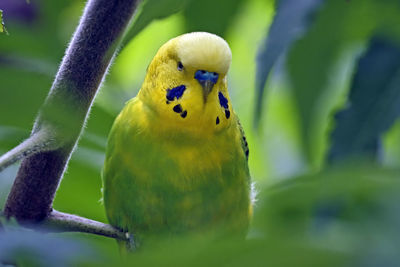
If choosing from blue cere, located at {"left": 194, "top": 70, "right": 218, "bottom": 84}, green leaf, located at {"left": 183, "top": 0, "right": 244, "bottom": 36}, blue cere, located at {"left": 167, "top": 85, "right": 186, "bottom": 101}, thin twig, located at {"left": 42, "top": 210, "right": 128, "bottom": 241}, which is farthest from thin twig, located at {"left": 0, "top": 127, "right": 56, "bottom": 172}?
blue cere, located at {"left": 167, "top": 85, "right": 186, "bottom": 101}

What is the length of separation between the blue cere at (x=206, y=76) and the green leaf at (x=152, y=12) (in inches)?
27.6

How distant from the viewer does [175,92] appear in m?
1.92

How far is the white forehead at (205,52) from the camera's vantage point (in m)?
1.61

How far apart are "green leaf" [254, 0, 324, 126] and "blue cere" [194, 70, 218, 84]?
587 millimetres

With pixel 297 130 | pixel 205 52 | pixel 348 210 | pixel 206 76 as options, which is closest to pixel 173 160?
pixel 206 76

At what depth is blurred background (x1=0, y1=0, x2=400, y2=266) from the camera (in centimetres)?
47

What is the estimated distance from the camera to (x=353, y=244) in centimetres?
49

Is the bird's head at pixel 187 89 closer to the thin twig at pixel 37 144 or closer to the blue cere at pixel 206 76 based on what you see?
A: the blue cere at pixel 206 76

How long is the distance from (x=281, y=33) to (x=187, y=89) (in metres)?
0.81

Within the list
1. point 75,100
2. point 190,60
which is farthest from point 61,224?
point 190,60

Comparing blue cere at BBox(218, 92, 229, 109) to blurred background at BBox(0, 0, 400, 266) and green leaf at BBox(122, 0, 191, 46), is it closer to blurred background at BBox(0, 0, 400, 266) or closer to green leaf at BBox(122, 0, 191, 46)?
blurred background at BBox(0, 0, 400, 266)

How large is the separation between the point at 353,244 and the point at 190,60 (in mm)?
1336

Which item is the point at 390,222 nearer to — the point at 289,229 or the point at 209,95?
the point at 289,229


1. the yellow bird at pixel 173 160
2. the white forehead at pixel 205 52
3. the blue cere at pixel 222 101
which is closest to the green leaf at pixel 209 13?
the white forehead at pixel 205 52
